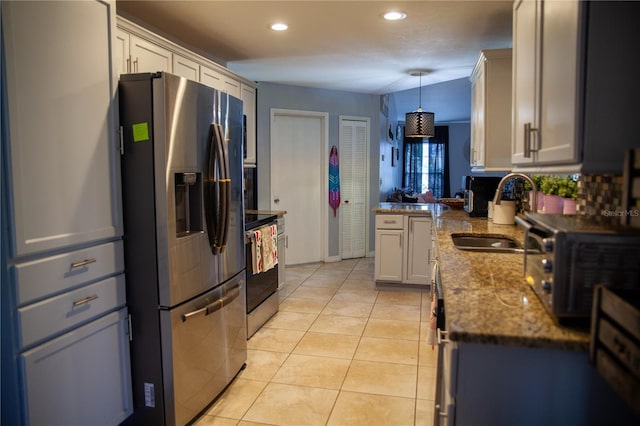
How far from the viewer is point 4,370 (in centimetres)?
159

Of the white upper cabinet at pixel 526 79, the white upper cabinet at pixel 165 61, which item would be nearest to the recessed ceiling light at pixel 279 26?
the white upper cabinet at pixel 165 61

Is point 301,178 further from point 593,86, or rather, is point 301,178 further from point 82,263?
point 593,86

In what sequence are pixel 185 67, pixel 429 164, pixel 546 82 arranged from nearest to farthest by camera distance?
pixel 546 82, pixel 185 67, pixel 429 164

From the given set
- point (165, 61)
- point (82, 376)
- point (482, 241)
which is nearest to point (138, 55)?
point (165, 61)

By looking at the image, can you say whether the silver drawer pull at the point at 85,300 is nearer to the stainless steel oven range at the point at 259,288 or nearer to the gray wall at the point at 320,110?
the stainless steel oven range at the point at 259,288

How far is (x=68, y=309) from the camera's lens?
1.80 metres

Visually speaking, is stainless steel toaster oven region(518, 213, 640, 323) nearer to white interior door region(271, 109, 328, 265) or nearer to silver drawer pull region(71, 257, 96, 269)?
silver drawer pull region(71, 257, 96, 269)

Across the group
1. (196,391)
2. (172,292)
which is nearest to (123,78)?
(172,292)

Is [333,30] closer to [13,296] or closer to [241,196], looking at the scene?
[241,196]

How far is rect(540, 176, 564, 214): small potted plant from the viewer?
263 cm

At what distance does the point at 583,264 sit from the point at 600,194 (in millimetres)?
906

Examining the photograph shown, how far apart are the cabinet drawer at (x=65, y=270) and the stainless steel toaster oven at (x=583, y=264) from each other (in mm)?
1677

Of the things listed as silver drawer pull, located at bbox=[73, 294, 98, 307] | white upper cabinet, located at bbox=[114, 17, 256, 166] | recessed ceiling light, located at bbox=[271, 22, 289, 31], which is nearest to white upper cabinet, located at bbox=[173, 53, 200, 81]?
white upper cabinet, located at bbox=[114, 17, 256, 166]

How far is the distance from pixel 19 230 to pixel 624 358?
1.77 m
